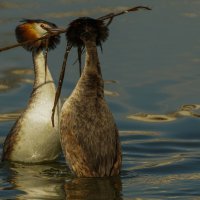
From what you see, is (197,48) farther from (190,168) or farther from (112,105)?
(190,168)

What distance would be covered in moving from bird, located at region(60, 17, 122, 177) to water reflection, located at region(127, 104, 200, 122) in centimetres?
256

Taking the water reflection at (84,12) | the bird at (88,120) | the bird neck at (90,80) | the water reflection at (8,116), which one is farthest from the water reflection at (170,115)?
the water reflection at (84,12)

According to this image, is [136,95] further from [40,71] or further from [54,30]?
[54,30]

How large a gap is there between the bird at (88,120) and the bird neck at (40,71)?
4.62 ft

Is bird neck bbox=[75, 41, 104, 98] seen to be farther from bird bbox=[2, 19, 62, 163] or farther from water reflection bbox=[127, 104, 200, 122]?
water reflection bbox=[127, 104, 200, 122]

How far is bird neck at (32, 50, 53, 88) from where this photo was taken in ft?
34.5

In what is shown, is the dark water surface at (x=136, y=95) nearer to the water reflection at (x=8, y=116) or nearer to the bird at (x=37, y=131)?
the water reflection at (x=8, y=116)

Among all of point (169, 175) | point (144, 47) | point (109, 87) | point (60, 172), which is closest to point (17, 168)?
point (60, 172)

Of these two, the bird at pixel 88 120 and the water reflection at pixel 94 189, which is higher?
the bird at pixel 88 120

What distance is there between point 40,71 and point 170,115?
192 centimetres

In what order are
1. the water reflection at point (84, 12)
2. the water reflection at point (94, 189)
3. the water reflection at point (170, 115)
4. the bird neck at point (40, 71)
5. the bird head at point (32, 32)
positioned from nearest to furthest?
the water reflection at point (94, 189), the bird neck at point (40, 71), the bird head at point (32, 32), the water reflection at point (170, 115), the water reflection at point (84, 12)

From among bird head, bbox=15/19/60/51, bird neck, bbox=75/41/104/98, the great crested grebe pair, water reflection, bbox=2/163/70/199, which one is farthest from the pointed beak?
water reflection, bbox=2/163/70/199

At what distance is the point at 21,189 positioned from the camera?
30.2 feet

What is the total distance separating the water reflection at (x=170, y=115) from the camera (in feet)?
38.5
